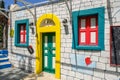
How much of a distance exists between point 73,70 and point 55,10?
2.72 metres

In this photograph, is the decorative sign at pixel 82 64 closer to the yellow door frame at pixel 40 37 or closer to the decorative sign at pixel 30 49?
the yellow door frame at pixel 40 37

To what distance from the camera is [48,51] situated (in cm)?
895

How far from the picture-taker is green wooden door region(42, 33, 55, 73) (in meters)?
8.77

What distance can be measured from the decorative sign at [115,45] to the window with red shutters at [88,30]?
30.1 inches

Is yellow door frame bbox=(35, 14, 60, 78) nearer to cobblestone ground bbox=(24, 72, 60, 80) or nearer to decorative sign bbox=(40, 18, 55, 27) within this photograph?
decorative sign bbox=(40, 18, 55, 27)

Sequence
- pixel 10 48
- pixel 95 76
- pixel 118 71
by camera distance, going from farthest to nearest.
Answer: pixel 10 48, pixel 95 76, pixel 118 71

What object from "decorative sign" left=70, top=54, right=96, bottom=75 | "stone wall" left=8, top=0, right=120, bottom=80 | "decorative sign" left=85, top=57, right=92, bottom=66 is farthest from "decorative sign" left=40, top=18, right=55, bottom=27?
"decorative sign" left=85, top=57, right=92, bottom=66

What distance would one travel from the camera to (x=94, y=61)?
269 inches

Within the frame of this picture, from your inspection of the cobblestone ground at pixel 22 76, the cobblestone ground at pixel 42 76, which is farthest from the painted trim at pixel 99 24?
the cobblestone ground at pixel 22 76

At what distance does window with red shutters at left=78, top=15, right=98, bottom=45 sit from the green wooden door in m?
1.72

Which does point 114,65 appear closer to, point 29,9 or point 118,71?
point 118,71

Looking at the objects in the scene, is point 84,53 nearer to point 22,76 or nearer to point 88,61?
point 88,61

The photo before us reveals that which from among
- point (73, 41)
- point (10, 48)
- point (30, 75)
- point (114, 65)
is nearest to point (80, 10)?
point (73, 41)

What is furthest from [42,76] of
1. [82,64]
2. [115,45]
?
[115,45]
